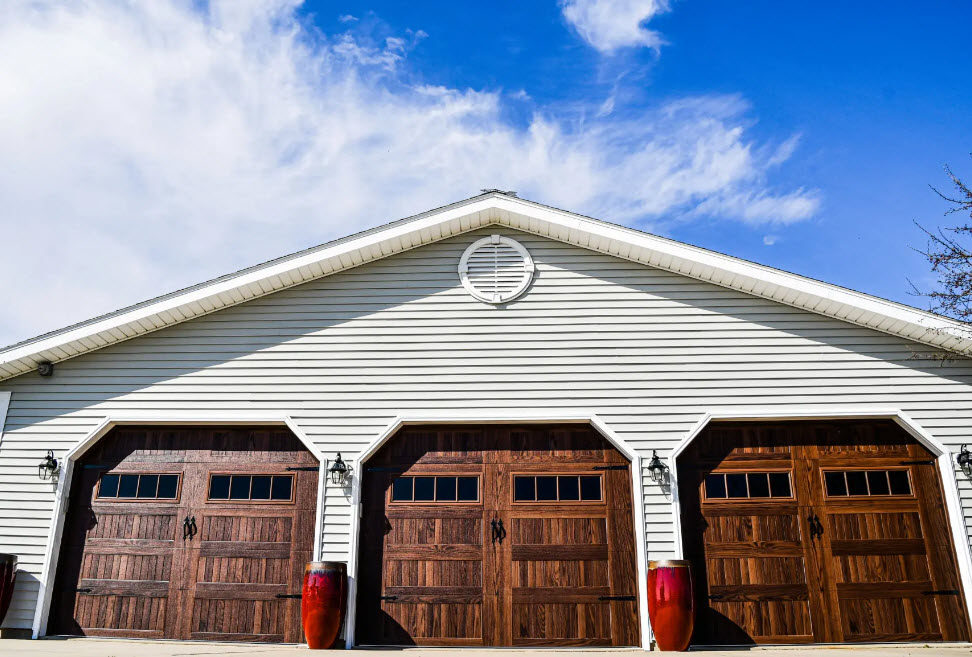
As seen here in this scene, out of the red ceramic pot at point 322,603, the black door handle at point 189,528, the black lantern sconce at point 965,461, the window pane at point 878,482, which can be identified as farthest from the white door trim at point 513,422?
the black lantern sconce at point 965,461

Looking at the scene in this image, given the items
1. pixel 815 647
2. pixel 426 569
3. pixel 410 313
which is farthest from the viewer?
pixel 410 313

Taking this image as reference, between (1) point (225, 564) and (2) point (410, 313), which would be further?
(2) point (410, 313)

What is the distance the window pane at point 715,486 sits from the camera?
734cm

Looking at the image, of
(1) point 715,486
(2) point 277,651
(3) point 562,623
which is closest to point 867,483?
(1) point 715,486

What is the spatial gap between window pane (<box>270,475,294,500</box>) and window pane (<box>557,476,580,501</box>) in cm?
273

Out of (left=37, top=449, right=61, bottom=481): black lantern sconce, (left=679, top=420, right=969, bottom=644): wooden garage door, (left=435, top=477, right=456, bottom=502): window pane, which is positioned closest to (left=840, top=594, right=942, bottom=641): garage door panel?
(left=679, top=420, right=969, bottom=644): wooden garage door

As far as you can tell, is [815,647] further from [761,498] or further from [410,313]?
[410,313]

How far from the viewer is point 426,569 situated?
723 centimetres

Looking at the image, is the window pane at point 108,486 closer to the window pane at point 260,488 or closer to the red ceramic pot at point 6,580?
the red ceramic pot at point 6,580

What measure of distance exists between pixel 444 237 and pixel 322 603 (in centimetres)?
395

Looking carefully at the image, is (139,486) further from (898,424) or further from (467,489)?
→ (898,424)

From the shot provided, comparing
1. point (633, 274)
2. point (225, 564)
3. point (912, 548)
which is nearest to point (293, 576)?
point (225, 564)

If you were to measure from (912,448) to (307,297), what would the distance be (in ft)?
21.2

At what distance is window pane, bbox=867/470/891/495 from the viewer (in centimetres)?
733
